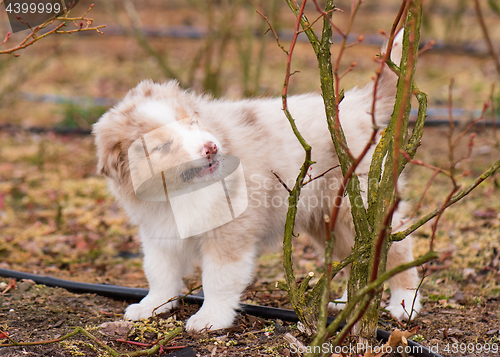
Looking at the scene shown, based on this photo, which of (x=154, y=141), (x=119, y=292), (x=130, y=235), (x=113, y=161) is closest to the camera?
(x=154, y=141)

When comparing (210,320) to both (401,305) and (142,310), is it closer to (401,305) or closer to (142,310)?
(142,310)

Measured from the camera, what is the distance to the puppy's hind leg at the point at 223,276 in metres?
2.59

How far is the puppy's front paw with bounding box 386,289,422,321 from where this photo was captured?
2.72 meters

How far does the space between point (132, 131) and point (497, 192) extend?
138 inches

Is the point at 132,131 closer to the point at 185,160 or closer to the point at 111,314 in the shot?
the point at 185,160

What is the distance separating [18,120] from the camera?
24.0 ft

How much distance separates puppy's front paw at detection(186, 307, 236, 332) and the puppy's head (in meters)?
0.70

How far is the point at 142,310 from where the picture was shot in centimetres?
275

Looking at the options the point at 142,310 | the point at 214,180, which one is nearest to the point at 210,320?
the point at 142,310

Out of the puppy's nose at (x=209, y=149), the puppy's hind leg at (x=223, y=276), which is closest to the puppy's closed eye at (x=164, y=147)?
the puppy's nose at (x=209, y=149)

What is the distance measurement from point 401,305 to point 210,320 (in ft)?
3.38

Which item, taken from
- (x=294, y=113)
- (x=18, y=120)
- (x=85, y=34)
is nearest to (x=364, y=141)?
(x=294, y=113)

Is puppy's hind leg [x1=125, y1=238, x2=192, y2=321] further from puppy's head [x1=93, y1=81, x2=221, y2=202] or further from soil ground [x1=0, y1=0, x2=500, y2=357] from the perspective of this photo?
puppy's head [x1=93, y1=81, x2=221, y2=202]

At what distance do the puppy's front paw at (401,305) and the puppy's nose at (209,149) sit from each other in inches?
52.5
